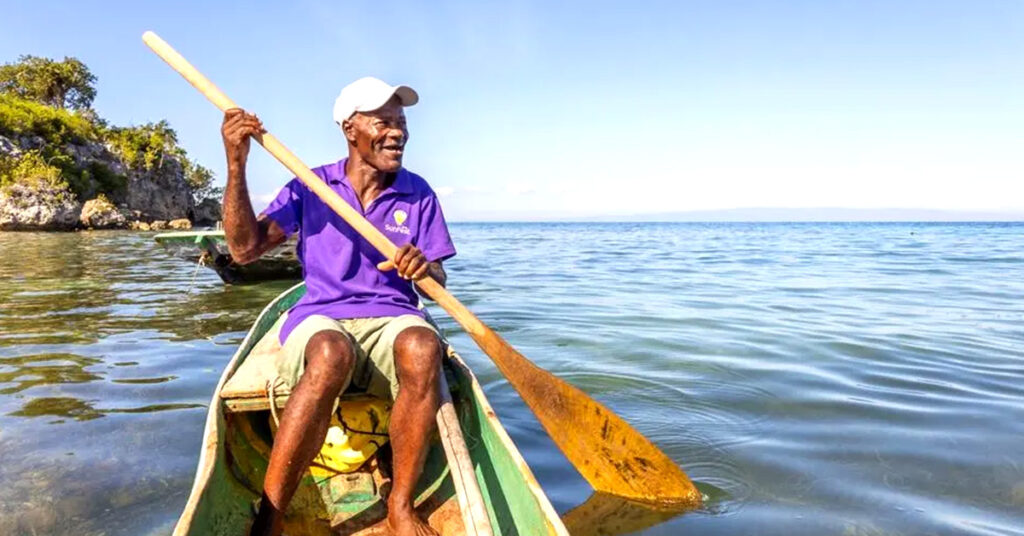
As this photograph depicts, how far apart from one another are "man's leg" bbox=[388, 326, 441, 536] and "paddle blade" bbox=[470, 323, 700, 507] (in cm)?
59

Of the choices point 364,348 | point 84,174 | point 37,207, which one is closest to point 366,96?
point 364,348

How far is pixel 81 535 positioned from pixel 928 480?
4.08m

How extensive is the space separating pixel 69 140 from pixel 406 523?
46570 millimetres

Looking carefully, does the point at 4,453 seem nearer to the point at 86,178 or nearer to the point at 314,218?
the point at 314,218

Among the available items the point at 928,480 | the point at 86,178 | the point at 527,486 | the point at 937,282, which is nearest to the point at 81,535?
the point at 527,486

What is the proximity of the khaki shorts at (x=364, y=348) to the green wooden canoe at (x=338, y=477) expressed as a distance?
9.9 inches

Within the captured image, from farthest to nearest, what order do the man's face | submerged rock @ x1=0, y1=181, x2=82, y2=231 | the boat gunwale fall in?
submerged rock @ x1=0, y1=181, x2=82, y2=231
the man's face
the boat gunwale

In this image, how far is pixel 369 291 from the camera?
2.92m

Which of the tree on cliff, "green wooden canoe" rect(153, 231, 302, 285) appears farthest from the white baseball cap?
the tree on cliff

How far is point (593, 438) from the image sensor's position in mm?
3186

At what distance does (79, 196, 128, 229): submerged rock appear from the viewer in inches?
1453

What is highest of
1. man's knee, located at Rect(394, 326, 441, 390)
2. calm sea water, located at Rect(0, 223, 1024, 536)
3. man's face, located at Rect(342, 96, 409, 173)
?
Answer: man's face, located at Rect(342, 96, 409, 173)

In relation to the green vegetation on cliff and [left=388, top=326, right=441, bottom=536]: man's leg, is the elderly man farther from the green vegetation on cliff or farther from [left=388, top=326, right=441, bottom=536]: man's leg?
the green vegetation on cliff

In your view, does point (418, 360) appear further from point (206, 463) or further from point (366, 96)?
point (366, 96)
